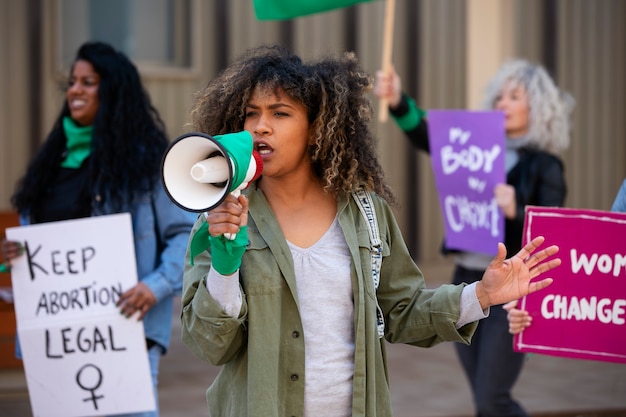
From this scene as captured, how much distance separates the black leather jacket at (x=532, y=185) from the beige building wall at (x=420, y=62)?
2960 mm

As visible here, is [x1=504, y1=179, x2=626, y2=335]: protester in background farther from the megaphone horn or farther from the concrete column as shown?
the concrete column

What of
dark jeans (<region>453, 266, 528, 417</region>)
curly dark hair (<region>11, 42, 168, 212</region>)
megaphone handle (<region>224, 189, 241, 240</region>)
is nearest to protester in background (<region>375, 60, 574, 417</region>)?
dark jeans (<region>453, 266, 528, 417</region>)

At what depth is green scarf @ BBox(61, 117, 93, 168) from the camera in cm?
488

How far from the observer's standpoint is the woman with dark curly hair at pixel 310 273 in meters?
3.14

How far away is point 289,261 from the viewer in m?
Answer: 3.21

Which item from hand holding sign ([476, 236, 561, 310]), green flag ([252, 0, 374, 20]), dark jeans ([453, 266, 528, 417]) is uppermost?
green flag ([252, 0, 374, 20])

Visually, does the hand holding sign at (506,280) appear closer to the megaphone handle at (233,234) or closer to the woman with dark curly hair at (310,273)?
the woman with dark curly hair at (310,273)

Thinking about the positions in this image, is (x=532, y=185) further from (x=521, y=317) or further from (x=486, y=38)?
(x=486, y=38)

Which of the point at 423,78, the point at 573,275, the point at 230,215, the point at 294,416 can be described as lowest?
the point at 294,416

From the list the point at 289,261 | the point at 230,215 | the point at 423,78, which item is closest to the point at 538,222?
the point at 289,261

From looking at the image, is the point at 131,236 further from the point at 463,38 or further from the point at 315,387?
the point at 463,38

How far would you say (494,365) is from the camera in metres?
5.36

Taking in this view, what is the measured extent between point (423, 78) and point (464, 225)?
4.01 m

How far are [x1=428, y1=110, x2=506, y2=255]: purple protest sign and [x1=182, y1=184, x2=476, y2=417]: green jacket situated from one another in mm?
2235
